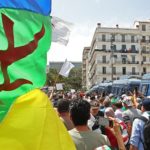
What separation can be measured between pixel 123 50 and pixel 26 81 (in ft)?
326

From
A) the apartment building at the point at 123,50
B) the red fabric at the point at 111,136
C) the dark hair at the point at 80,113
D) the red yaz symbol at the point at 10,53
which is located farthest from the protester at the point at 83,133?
the apartment building at the point at 123,50

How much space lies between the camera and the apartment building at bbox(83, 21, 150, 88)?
99.5 meters

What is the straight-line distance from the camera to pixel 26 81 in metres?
2.91

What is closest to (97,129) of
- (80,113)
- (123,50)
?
(80,113)

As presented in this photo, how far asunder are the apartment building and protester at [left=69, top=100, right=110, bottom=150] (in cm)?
9428

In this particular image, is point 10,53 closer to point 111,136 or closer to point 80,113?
point 80,113

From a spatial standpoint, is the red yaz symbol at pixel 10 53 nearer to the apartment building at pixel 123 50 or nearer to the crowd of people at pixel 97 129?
the crowd of people at pixel 97 129

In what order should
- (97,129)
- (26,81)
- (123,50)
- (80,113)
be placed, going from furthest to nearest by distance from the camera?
(123,50) < (97,129) < (80,113) < (26,81)

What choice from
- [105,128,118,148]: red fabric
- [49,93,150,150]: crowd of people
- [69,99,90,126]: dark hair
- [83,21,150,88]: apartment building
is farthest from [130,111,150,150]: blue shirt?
[83,21,150,88]: apartment building

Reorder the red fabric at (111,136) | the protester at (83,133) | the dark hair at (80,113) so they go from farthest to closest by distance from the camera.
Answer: the red fabric at (111,136), the dark hair at (80,113), the protester at (83,133)

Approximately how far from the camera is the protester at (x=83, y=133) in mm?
4137

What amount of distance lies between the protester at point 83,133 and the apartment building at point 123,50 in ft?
309

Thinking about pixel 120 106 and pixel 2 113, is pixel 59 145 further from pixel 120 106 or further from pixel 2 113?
pixel 120 106

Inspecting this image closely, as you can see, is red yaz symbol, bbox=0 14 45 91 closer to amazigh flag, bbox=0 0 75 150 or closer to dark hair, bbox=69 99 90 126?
amazigh flag, bbox=0 0 75 150
